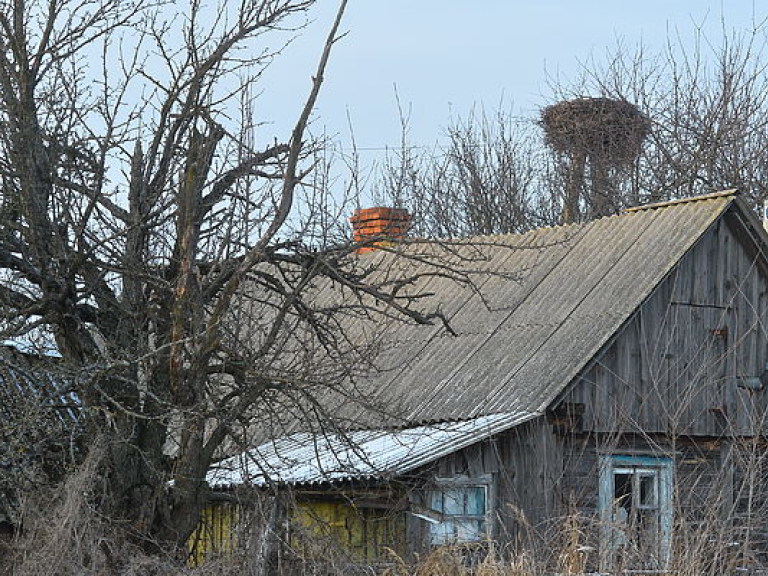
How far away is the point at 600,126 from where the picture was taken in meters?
26.1

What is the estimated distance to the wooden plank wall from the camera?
13.3 meters

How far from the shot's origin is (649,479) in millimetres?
13719

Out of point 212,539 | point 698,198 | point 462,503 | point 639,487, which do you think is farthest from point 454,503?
point 698,198

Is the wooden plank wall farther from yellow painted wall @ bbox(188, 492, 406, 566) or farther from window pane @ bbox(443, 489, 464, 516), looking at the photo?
yellow painted wall @ bbox(188, 492, 406, 566)

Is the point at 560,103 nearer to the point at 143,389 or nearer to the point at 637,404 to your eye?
the point at 637,404

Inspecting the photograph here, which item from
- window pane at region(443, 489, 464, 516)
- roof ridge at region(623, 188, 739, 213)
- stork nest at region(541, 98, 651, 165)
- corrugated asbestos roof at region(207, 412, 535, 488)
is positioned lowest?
window pane at region(443, 489, 464, 516)

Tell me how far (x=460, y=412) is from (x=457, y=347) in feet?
5.22

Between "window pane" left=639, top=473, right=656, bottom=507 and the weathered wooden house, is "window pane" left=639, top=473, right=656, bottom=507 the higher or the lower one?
the lower one

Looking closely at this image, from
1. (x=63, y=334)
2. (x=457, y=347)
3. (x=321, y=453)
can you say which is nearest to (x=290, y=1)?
(x=63, y=334)

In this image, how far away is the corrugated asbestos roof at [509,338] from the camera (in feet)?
41.5

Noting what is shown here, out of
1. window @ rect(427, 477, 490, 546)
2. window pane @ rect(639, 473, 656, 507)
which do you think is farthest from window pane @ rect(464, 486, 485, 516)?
window pane @ rect(639, 473, 656, 507)

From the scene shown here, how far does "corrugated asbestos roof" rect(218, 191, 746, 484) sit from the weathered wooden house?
0.08 ft

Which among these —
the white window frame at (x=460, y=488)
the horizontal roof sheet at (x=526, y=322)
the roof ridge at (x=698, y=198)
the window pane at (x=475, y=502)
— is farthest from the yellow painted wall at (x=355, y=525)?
the roof ridge at (x=698, y=198)

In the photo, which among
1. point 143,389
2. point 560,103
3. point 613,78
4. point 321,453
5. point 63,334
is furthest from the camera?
point 613,78
